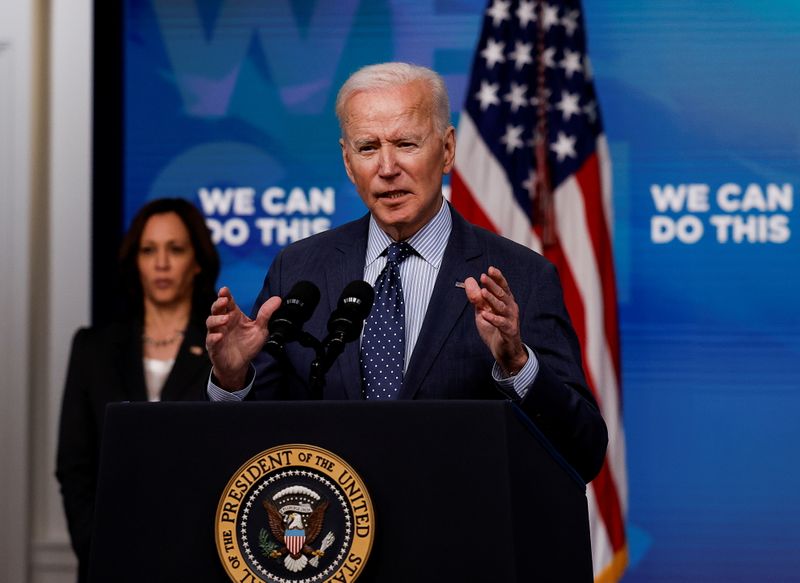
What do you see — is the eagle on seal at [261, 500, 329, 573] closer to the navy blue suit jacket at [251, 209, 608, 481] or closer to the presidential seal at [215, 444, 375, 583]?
the presidential seal at [215, 444, 375, 583]

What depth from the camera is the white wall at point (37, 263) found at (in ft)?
16.1

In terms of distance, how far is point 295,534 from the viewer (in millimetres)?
1549

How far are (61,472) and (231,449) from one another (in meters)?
2.45

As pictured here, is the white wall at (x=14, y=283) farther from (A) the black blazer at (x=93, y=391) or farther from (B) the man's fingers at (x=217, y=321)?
(B) the man's fingers at (x=217, y=321)

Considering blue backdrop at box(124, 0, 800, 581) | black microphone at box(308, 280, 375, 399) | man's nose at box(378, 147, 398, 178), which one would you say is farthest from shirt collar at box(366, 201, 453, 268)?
blue backdrop at box(124, 0, 800, 581)

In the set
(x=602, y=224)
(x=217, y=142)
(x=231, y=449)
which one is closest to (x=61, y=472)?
(x=217, y=142)

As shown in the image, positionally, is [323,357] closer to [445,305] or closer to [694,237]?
[445,305]

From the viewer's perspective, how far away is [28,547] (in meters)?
4.93

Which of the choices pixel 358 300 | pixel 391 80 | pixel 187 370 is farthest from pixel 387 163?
pixel 187 370

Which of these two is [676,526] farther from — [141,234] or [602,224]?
[141,234]

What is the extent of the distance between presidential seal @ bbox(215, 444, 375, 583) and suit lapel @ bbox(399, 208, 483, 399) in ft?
1.58

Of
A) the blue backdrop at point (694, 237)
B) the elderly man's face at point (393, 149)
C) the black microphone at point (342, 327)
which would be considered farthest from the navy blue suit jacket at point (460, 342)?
the blue backdrop at point (694, 237)

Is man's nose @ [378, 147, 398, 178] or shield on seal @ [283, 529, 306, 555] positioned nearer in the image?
shield on seal @ [283, 529, 306, 555]

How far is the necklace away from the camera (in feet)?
13.3
